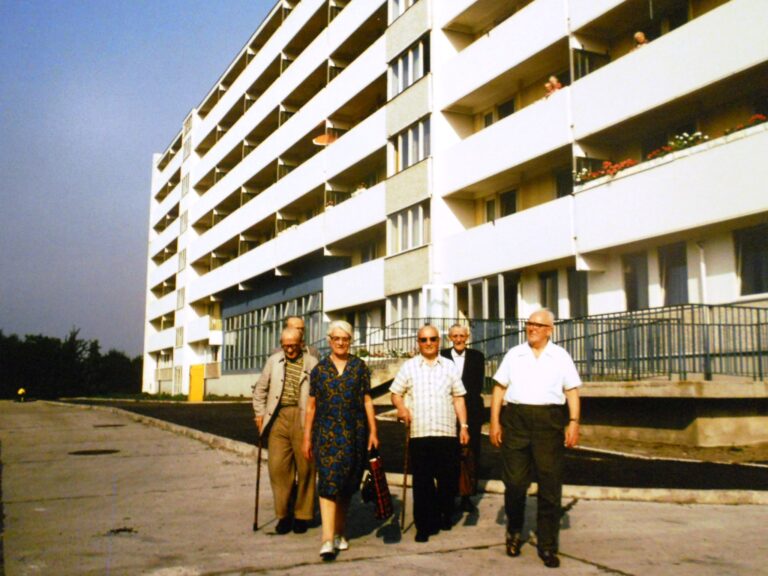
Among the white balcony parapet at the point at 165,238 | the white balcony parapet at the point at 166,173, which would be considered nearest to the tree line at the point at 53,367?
the white balcony parapet at the point at 165,238

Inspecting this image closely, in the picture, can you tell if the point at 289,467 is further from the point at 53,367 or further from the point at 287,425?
the point at 53,367

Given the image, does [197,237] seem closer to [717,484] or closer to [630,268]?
[630,268]

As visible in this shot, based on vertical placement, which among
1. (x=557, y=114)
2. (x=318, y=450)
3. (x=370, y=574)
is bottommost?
(x=370, y=574)

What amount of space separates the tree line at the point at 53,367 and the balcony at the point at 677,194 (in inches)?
2485

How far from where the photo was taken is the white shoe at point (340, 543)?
620 cm

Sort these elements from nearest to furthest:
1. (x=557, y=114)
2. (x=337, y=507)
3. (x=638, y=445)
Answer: (x=337, y=507) → (x=638, y=445) → (x=557, y=114)

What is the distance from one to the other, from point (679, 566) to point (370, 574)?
84.5 inches

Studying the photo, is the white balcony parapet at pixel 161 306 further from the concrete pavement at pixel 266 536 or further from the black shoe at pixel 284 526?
the black shoe at pixel 284 526

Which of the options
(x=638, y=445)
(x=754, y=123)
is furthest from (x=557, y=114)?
(x=638, y=445)

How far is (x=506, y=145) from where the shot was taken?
2275 cm

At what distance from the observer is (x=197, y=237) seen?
58750 millimetres

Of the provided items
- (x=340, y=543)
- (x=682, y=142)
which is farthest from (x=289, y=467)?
(x=682, y=142)

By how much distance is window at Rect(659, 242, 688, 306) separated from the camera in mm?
17828

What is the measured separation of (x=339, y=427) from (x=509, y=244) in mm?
16330
